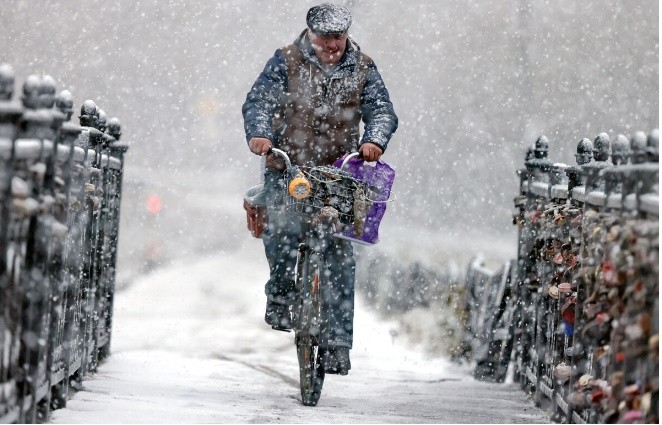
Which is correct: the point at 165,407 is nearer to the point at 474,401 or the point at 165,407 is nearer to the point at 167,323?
the point at 474,401

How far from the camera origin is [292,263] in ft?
21.8

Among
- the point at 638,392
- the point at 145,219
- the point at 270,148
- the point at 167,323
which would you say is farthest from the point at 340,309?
the point at 145,219

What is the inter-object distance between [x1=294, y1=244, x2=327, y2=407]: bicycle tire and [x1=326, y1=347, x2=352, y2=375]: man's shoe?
113 millimetres

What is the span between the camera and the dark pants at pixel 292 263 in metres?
6.49

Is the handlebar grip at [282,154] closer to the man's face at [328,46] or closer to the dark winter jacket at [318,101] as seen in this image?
the dark winter jacket at [318,101]

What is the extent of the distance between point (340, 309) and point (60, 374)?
69.6 inches

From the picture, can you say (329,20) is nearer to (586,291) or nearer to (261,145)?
(261,145)

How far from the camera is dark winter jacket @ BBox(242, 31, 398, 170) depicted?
6629mm

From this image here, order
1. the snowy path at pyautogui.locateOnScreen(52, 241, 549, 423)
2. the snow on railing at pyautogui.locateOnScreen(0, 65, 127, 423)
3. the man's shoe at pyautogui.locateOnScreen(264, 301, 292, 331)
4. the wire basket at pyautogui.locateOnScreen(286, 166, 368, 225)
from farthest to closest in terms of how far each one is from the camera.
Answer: the man's shoe at pyautogui.locateOnScreen(264, 301, 292, 331) → the wire basket at pyautogui.locateOnScreen(286, 166, 368, 225) → the snowy path at pyautogui.locateOnScreen(52, 241, 549, 423) → the snow on railing at pyautogui.locateOnScreen(0, 65, 127, 423)

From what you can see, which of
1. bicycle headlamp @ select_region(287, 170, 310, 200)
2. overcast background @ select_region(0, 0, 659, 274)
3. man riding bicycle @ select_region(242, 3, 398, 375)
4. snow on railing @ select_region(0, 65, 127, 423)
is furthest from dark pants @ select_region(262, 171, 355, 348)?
overcast background @ select_region(0, 0, 659, 274)

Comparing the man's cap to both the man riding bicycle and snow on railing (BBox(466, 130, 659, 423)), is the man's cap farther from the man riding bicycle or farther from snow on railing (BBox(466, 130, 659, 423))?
snow on railing (BBox(466, 130, 659, 423))

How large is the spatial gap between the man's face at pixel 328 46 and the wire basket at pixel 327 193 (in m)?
0.80

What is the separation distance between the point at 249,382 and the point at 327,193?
1.78 m

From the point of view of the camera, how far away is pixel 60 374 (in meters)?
5.32
